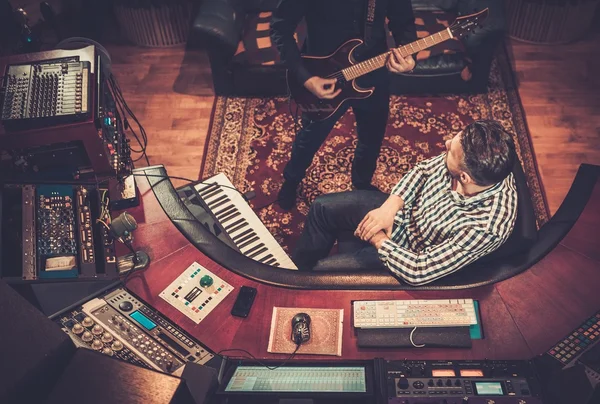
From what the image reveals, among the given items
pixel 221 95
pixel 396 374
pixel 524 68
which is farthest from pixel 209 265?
pixel 524 68

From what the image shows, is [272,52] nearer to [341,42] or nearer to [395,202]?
[341,42]

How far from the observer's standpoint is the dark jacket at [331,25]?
2.96 meters

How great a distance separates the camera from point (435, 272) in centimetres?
235

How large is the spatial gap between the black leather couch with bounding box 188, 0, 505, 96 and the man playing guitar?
1.08 metres

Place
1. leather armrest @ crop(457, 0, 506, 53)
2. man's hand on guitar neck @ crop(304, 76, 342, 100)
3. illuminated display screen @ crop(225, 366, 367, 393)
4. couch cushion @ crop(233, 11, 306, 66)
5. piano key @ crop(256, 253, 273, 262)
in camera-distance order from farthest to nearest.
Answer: couch cushion @ crop(233, 11, 306, 66) < leather armrest @ crop(457, 0, 506, 53) < man's hand on guitar neck @ crop(304, 76, 342, 100) < piano key @ crop(256, 253, 273, 262) < illuminated display screen @ crop(225, 366, 367, 393)

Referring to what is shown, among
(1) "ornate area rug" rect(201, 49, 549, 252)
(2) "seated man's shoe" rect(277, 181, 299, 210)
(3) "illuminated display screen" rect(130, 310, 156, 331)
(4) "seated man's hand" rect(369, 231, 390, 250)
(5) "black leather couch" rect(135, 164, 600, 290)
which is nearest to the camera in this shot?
(3) "illuminated display screen" rect(130, 310, 156, 331)

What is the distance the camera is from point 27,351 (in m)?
1.47

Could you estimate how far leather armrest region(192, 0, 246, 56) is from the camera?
4145 mm

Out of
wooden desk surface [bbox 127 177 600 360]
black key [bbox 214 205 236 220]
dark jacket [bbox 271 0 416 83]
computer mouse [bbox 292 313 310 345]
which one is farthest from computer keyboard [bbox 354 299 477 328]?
dark jacket [bbox 271 0 416 83]

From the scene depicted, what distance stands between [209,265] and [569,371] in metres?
1.43

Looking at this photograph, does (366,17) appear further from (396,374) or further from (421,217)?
(396,374)

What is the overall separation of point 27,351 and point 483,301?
165cm

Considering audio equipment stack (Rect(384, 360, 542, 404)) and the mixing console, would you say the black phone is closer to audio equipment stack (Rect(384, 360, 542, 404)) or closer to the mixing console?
audio equipment stack (Rect(384, 360, 542, 404))

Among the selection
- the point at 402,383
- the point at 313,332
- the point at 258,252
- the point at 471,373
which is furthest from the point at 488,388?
the point at 258,252
